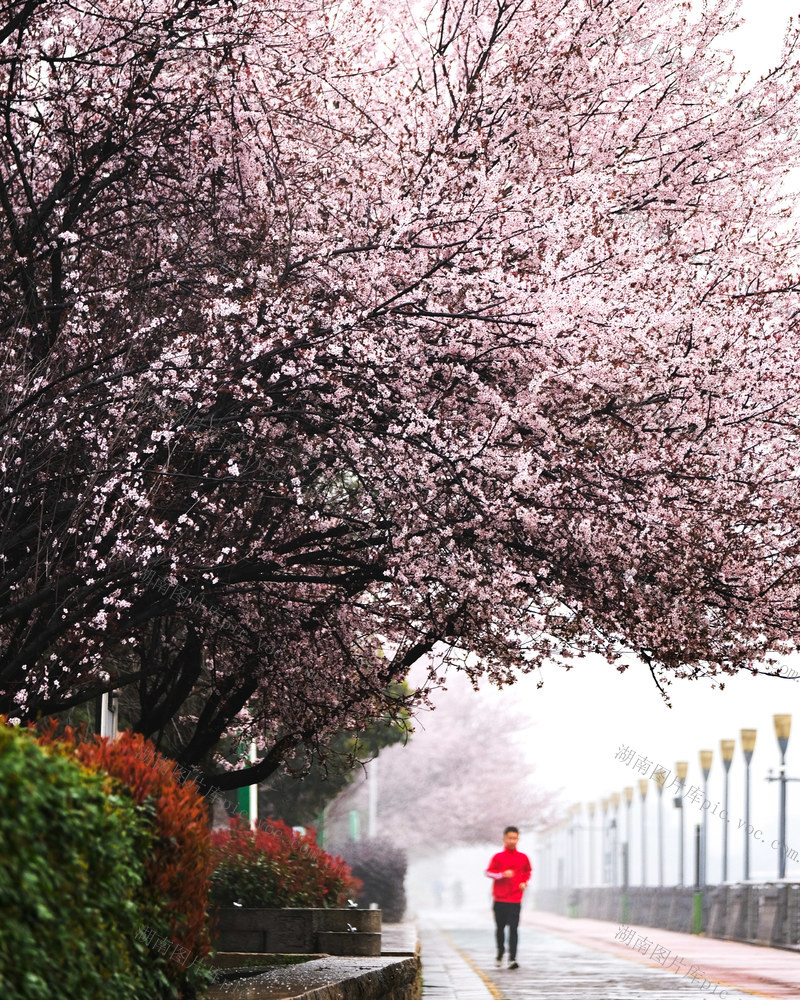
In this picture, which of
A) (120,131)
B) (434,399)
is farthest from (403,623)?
(120,131)

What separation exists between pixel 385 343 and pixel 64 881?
6052 millimetres

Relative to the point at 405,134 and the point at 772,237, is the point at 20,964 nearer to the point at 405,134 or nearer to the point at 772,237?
the point at 405,134

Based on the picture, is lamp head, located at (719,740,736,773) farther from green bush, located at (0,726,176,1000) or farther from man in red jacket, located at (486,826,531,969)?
green bush, located at (0,726,176,1000)

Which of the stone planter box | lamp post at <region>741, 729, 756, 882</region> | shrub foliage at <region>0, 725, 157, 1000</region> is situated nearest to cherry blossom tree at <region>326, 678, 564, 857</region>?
lamp post at <region>741, 729, 756, 882</region>

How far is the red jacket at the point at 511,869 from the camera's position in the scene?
1931 centimetres

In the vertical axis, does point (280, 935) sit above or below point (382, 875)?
above

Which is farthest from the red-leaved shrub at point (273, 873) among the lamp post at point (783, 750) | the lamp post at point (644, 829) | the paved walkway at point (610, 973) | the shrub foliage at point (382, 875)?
the lamp post at point (644, 829)

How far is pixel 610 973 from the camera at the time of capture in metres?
19.0

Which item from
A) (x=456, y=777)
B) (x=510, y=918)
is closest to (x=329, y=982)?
(x=510, y=918)

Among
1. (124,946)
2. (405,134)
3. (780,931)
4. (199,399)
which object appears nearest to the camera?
(124,946)

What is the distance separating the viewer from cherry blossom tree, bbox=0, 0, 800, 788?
997 centimetres

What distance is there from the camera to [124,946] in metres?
5.37

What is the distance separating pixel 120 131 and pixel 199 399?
6.85 ft

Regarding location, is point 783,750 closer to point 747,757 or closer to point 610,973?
point 747,757
